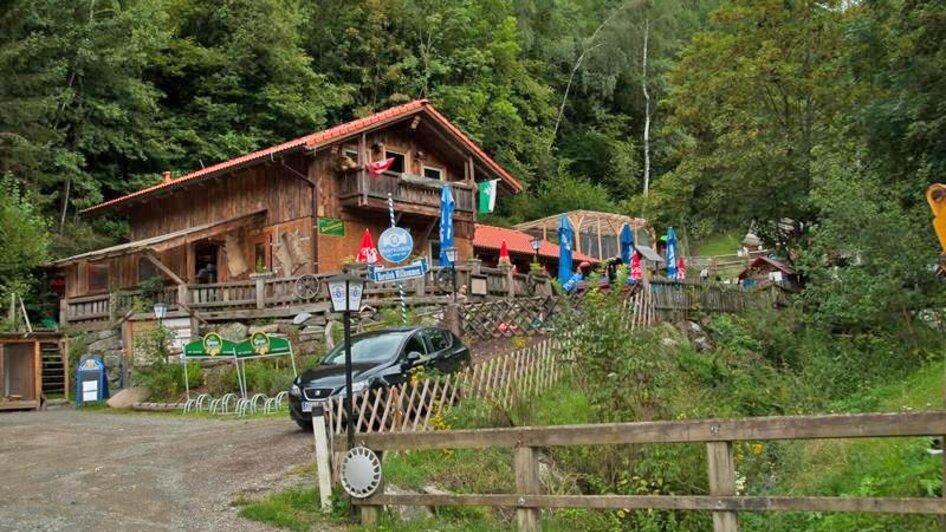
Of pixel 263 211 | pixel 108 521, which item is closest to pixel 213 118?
pixel 263 211

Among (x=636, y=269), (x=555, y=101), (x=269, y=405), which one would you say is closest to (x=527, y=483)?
(x=269, y=405)

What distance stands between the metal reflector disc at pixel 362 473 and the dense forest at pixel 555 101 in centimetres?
1344

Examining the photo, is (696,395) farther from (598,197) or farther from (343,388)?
(598,197)

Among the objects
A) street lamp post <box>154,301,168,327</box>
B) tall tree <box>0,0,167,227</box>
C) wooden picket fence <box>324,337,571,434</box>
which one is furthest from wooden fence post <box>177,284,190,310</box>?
wooden picket fence <box>324,337,571,434</box>

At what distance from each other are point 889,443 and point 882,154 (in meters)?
10.2

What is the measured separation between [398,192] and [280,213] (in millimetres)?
4031

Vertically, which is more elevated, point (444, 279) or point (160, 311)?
point (444, 279)

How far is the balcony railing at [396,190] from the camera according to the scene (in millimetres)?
26422

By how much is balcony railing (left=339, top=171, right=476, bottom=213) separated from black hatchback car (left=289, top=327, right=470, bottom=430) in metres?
12.8

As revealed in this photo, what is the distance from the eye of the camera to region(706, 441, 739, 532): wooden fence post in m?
5.94

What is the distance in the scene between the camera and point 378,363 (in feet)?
41.3

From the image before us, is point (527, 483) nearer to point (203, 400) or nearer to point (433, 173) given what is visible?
point (203, 400)

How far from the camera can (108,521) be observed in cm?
816

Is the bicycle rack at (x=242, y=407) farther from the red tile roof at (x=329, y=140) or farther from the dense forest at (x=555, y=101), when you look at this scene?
the dense forest at (x=555, y=101)
